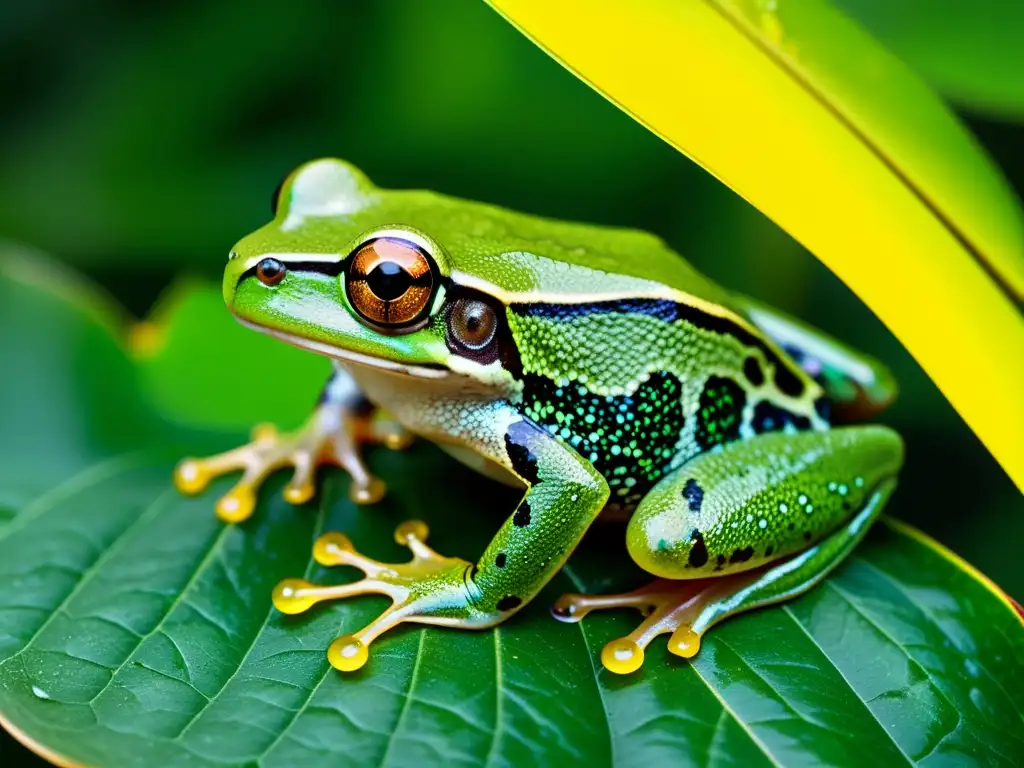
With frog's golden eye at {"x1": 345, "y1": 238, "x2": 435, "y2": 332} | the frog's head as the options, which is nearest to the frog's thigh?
Result: the frog's head

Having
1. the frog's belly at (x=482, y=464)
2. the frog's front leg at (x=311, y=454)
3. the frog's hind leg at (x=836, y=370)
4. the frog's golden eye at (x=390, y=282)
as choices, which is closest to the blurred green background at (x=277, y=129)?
the frog's hind leg at (x=836, y=370)

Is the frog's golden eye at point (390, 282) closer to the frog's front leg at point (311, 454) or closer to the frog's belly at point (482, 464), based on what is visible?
the frog's belly at point (482, 464)

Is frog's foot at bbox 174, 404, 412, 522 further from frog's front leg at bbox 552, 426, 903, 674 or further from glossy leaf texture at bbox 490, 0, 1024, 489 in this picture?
glossy leaf texture at bbox 490, 0, 1024, 489

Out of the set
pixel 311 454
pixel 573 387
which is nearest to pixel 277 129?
pixel 311 454

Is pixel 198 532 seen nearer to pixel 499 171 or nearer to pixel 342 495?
pixel 342 495

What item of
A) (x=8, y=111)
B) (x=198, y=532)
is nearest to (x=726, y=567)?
(x=198, y=532)

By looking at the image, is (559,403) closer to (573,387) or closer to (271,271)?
(573,387)
